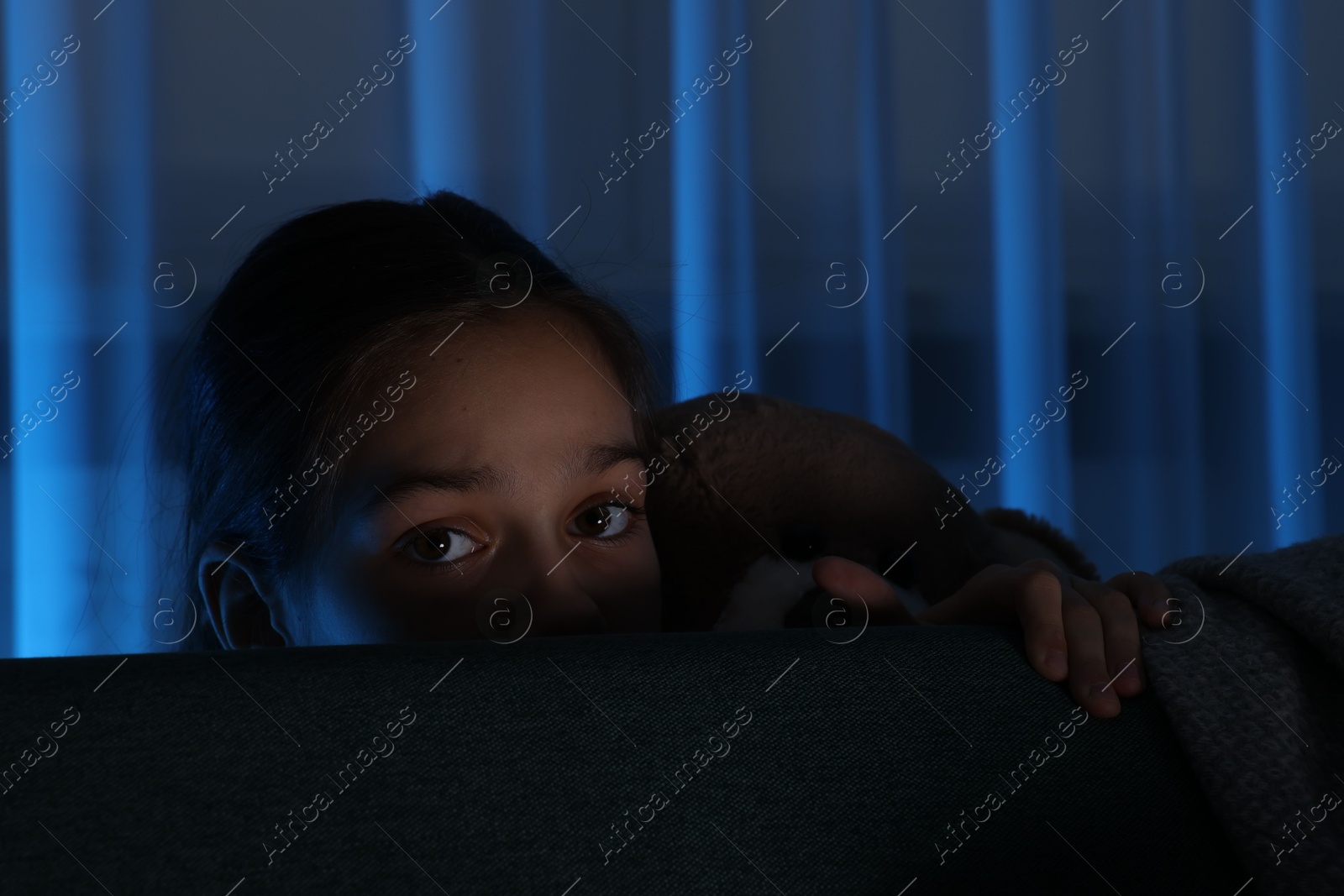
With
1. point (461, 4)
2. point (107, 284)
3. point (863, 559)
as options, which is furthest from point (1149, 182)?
point (107, 284)

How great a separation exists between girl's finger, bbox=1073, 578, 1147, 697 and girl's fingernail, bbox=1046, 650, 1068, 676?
2 centimetres

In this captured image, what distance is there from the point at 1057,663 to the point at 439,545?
55 centimetres

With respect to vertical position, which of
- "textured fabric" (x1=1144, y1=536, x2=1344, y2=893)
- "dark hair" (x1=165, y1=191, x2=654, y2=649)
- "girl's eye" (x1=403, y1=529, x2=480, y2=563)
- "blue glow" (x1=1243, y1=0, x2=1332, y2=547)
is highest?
"dark hair" (x1=165, y1=191, x2=654, y2=649)

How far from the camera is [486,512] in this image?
84 cm

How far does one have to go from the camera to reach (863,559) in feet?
2.89

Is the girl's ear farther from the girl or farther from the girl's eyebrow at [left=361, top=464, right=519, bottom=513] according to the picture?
the girl's eyebrow at [left=361, top=464, right=519, bottom=513]

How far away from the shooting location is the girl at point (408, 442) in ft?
2.77

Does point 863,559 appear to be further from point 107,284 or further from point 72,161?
point 72,161

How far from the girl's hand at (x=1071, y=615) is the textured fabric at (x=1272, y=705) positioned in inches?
0.5

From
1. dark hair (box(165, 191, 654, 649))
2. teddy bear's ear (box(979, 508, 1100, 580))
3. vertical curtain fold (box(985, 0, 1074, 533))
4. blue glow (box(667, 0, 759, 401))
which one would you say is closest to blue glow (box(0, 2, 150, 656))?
dark hair (box(165, 191, 654, 649))

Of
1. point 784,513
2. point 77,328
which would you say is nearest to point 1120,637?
point 784,513

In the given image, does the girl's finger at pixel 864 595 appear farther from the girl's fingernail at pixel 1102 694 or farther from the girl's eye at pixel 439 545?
the girl's eye at pixel 439 545

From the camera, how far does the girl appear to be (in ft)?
2.77

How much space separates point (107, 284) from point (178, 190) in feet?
0.71
